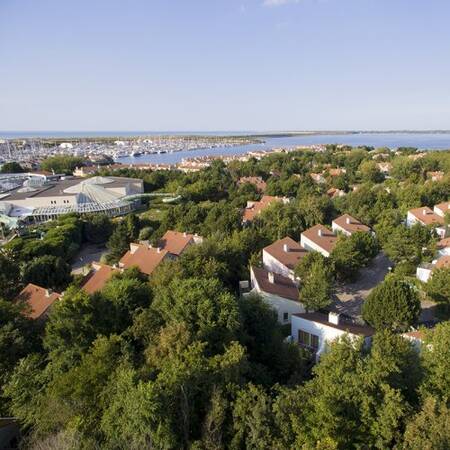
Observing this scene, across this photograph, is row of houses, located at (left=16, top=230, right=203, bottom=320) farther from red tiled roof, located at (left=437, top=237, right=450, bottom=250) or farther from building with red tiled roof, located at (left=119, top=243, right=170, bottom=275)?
red tiled roof, located at (left=437, top=237, right=450, bottom=250)

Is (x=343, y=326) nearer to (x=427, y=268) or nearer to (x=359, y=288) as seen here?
(x=359, y=288)

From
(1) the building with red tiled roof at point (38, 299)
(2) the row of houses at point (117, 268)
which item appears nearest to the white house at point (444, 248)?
(2) the row of houses at point (117, 268)

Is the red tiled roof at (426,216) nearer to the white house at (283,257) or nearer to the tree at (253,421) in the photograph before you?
the white house at (283,257)

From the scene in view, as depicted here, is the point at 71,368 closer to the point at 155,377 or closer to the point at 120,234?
the point at 155,377

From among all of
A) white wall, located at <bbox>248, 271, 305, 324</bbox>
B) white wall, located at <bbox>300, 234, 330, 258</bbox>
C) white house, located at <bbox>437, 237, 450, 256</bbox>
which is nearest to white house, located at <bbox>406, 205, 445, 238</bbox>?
white house, located at <bbox>437, 237, 450, 256</bbox>

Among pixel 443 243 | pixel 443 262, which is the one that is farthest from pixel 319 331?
pixel 443 243

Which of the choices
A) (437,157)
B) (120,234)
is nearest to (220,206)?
(120,234)

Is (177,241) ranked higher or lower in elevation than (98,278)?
higher
